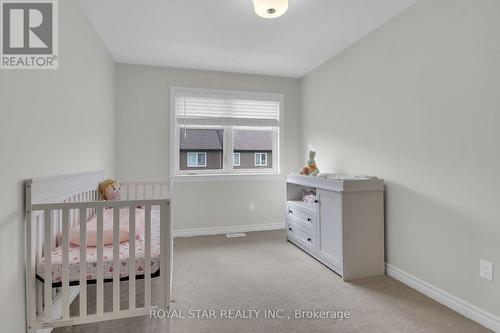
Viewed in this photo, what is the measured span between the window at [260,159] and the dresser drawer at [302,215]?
0.92 m

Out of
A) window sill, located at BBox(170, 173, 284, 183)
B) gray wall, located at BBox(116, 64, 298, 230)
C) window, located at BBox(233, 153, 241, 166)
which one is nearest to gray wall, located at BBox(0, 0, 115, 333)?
gray wall, located at BBox(116, 64, 298, 230)

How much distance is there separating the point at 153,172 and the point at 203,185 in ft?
2.27

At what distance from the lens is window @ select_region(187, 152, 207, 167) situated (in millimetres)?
3889

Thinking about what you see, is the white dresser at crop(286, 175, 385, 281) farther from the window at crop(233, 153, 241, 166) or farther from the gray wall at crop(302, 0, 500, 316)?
the window at crop(233, 153, 241, 166)

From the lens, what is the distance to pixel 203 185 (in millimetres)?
3869

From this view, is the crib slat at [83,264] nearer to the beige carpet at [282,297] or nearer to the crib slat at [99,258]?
the crib slat at [99,258]

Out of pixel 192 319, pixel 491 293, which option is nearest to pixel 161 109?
pixel 192 319

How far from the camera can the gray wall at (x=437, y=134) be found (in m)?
1.75

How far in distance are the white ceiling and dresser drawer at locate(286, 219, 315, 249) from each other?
6.81ft

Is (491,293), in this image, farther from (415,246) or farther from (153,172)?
(153,172)

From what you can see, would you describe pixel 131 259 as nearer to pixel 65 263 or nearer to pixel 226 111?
pixel 65 263

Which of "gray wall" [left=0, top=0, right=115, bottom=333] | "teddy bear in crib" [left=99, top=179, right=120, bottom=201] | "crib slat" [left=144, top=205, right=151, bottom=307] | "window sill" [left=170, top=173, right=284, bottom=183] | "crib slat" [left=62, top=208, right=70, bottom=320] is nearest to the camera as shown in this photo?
"gray wall" [left=0, top=0, right=115, bottom=333]

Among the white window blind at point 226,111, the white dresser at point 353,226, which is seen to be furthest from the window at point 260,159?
the white dresser at point 353,226

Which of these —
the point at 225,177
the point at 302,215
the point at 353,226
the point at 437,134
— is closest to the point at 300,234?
the point at 302,215
